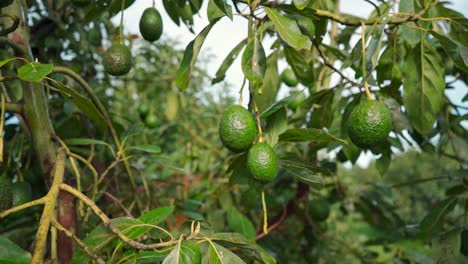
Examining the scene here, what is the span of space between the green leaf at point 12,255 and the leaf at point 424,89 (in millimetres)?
1038

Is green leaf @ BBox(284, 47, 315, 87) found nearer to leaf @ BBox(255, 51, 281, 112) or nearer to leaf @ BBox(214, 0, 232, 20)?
leaf @ BBox(255, 51, 281, 112)

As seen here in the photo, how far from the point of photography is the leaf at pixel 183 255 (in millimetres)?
816

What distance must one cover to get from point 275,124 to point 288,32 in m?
0.21

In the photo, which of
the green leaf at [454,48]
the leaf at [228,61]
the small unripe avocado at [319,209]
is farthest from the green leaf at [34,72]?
the small unripe avocado at [319,209]

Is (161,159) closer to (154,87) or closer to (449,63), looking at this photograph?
(449,63)

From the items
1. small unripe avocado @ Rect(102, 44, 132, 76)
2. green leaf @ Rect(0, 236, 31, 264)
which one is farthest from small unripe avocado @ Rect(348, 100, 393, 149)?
green leaf @ Rect(0, 236, 31, 264)

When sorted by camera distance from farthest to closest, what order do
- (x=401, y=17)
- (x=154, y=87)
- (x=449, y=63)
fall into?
(x=154, y=87) → (x=449, y=63) → (x=401, y=17)

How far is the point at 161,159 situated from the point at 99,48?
4.23 feet

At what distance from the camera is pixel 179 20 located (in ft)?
5.11

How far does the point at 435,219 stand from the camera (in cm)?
172

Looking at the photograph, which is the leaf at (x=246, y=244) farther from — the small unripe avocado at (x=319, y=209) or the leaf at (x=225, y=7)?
A: the small unripe avocado at (x=319, y=209)

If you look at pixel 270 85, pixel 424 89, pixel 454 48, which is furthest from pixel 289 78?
pixel 454 48

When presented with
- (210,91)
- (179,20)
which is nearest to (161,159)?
(179,20)

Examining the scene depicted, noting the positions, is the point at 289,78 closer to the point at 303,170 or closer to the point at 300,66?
the point at 300,66
